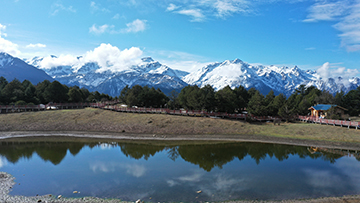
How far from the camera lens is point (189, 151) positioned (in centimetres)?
4303

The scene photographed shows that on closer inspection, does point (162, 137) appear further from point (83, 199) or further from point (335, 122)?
point (335, 122)

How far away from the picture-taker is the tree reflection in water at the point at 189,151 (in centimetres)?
3791

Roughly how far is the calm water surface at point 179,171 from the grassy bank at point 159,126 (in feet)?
31.8

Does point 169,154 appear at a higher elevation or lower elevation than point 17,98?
lower

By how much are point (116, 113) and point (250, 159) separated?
160 feet

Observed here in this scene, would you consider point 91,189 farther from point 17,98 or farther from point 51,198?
point 17,98

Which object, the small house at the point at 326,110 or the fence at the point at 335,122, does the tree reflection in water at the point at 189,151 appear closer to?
the fence at the point at 335,122

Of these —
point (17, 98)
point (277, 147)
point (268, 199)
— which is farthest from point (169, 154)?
point (17, 98)

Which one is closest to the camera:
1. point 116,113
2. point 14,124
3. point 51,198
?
point 51,198

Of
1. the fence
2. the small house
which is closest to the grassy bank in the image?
the fence

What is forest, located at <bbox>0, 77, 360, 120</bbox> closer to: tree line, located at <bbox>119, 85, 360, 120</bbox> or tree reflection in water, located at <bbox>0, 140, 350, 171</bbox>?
tree line, located at <bbox>119, 85, 360, 120</bbox>

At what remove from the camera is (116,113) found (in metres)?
71.4

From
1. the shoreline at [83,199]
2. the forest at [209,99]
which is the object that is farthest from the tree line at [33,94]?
the shoreline at [83,199]

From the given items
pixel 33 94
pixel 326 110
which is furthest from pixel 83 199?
pixel 33 94
